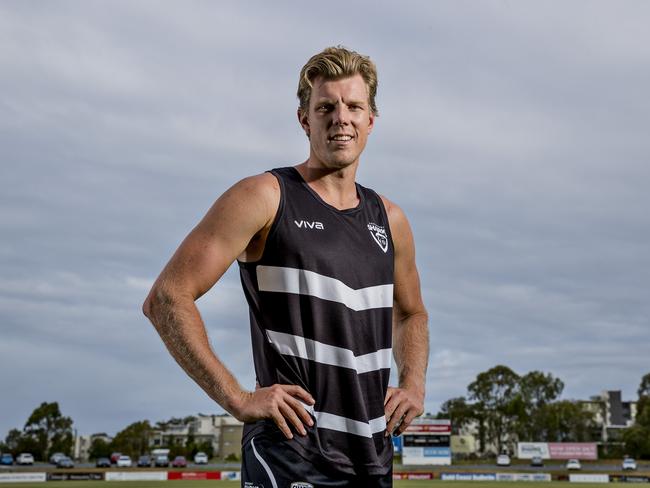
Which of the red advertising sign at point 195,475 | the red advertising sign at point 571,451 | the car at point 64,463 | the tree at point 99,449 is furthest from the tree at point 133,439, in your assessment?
the red advertising sign at point 571,451

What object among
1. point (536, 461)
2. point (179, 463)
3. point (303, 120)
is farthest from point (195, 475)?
point (303, 120)

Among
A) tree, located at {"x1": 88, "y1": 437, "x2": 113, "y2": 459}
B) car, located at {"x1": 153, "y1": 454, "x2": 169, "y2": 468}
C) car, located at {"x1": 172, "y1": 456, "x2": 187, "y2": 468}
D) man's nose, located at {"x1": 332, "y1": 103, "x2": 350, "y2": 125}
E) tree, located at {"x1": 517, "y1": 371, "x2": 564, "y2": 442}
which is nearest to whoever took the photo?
man's nose, located at {"x1": 332, "y1": 103, "x2": 350, "y2": 125}

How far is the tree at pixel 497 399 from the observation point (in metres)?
97.5

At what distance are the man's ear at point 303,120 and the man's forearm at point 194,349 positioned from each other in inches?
41.0

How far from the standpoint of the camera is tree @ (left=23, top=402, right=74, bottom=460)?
97.1 metres

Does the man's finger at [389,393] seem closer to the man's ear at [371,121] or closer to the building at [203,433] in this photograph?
the man's ear at [371,121]

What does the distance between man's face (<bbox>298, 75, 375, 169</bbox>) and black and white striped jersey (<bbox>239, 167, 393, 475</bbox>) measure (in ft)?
0.69

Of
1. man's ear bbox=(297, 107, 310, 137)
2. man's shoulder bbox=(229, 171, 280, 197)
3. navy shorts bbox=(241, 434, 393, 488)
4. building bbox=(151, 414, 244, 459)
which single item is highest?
man's ear bbox=(297, 107, 310, 137)

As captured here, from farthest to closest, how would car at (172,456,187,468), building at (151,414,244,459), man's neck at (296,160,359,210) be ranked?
building at (151,414,244,459) → car at (172,456,187,468) → man's neck at (296,160,359,210)

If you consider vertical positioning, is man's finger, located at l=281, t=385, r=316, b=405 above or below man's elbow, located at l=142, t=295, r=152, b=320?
below

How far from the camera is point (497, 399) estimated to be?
98250mm

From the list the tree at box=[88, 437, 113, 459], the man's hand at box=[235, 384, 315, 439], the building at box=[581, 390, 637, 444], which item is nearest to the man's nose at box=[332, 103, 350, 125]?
the man's hand at box=[235, 384, 315, 439]

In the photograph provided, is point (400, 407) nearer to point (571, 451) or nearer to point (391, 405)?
point (391, 405)

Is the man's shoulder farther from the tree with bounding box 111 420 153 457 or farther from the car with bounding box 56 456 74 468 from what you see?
the tree with bounding box 111 420 153 457
